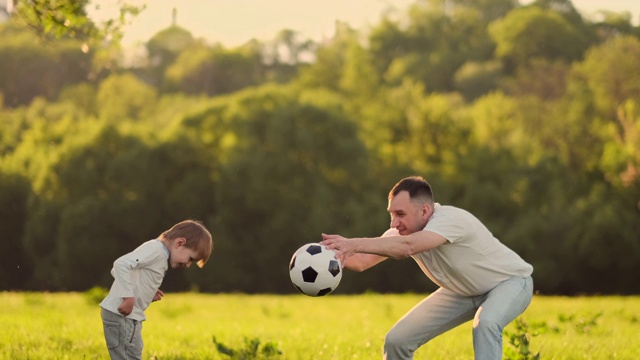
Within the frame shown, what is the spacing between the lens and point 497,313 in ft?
27.5

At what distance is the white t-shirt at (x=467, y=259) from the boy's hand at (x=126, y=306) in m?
2.55

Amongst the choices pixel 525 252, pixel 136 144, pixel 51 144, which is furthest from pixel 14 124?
pixel 525 252

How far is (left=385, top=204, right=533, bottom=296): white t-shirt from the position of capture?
8.55 m

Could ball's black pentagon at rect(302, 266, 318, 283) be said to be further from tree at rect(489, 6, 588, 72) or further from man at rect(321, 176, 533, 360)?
tree at rect(489, 6, 588, 72)

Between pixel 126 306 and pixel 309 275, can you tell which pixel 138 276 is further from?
pixel 309 275

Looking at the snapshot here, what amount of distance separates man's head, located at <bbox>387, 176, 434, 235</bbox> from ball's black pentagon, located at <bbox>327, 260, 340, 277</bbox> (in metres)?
0.66

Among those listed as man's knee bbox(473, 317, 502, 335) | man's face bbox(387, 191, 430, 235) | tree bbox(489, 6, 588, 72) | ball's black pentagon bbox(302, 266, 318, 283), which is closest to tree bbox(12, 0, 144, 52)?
ball's black pentagon bbox(302, 266, 318, 283)

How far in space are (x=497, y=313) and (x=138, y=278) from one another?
131 inches

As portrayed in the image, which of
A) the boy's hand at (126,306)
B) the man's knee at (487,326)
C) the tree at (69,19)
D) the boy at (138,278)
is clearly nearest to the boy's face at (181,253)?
the boy at (138,278)

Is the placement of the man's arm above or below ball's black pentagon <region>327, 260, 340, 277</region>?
above

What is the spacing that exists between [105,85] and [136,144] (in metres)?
20.1

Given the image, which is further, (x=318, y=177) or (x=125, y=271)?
(x=318, y=177)

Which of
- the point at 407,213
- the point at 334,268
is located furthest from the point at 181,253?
the point at 407,213

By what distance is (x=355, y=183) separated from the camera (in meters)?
58.1
